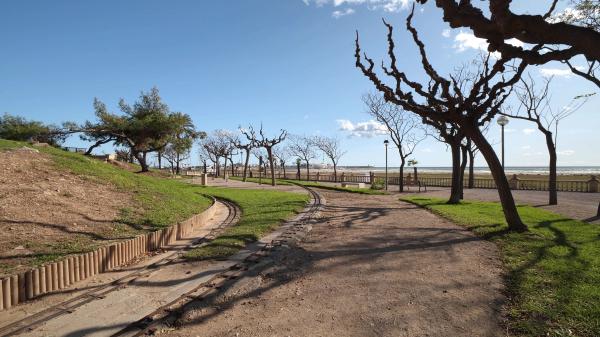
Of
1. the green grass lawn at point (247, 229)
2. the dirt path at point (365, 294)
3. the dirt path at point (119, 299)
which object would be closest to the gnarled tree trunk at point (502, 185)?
the dirt path at point (365, 294)

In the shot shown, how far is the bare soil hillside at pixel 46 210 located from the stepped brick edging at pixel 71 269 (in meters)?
0.50

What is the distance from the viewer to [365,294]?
15.7 feet

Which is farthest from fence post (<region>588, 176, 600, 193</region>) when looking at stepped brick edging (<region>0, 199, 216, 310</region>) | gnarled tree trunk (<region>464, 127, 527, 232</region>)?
stepped brick edging (<region>0, 199, 216, 310</region>)

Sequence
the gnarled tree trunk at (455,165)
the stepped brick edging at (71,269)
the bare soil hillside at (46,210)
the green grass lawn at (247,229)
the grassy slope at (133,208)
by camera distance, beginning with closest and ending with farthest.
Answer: the stepped brick edging at (71,269) → the bare soil hillside at (46,210) → the grassy slope at (133,208) → the green grass lawn at (247,229) → the gnarled tree trunk at (455,165)

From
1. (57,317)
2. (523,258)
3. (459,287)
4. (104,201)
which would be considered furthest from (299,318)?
(104,201)

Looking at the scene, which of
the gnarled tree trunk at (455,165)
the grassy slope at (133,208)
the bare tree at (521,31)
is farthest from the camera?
the gnarled tree trunk at (455,165)

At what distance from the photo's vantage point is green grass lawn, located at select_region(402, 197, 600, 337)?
3799mm

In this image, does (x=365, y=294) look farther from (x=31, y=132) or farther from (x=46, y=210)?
(x=31, y=132)

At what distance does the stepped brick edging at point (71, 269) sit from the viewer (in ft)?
14.8

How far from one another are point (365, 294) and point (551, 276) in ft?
9.49

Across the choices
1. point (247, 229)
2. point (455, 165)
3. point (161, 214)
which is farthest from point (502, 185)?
point (161, 214)

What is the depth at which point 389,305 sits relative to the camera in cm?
440

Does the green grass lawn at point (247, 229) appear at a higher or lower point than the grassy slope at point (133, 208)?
lower

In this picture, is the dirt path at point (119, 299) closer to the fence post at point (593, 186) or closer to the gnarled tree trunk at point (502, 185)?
the gnarled tree trunk at point (502, 185)
